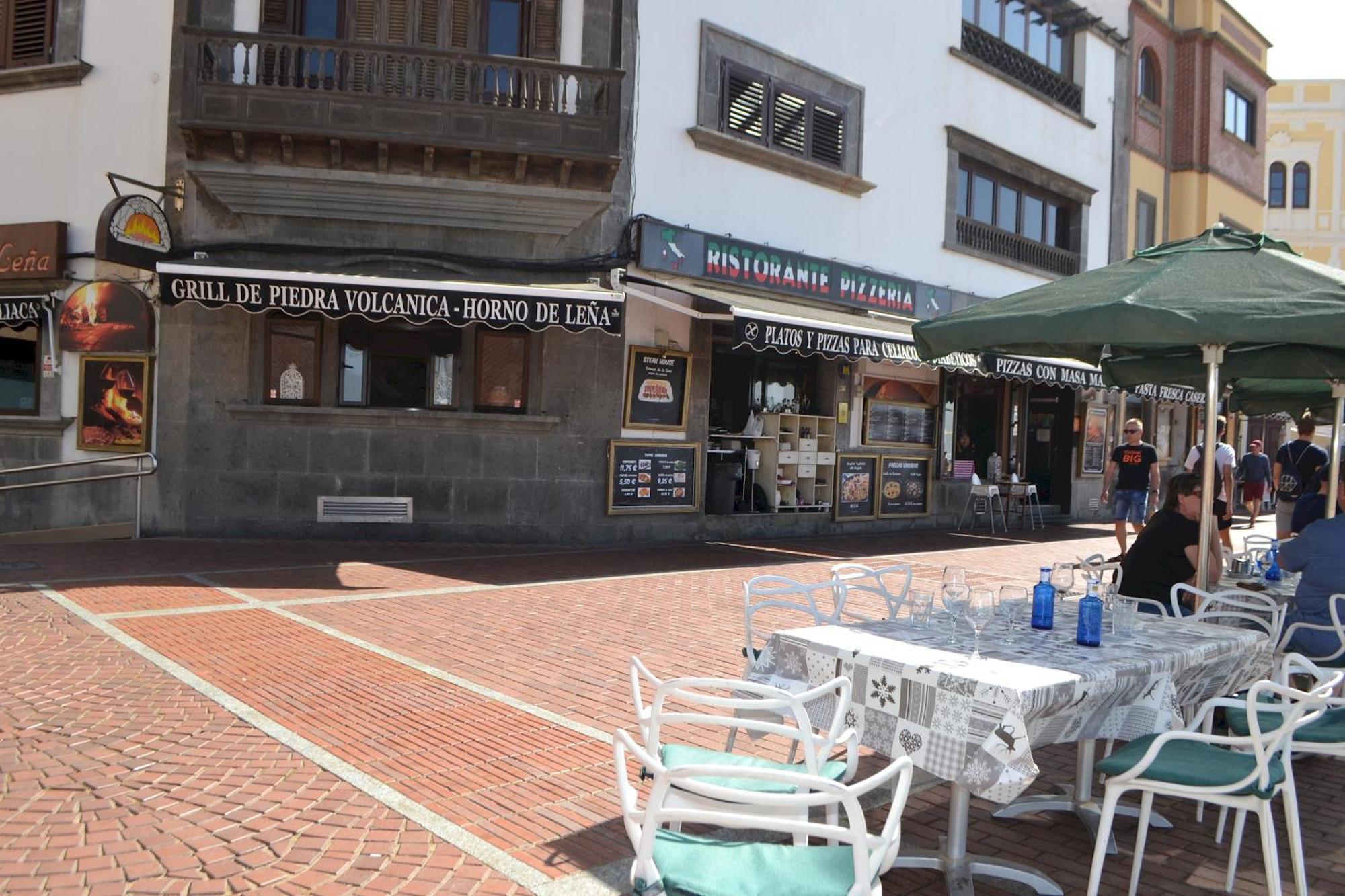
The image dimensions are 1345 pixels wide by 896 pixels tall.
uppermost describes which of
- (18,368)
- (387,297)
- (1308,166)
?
(1308,166)

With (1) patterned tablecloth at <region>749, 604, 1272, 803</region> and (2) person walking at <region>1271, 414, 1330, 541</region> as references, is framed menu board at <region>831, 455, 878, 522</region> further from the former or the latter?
(1) patterned tablecloth at <region>749, 604, 1272, 803</region>

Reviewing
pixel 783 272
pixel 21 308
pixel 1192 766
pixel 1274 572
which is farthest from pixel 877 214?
pixel 1192 766

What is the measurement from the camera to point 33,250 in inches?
513

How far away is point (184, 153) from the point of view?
12.4 m

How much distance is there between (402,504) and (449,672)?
6546 millimetres

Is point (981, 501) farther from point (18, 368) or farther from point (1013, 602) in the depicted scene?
point (18, 368)

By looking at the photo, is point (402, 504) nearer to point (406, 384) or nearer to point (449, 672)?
point (406, 384)

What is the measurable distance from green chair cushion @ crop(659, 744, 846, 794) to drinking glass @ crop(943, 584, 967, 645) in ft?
2.90

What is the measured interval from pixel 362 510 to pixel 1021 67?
14.8m

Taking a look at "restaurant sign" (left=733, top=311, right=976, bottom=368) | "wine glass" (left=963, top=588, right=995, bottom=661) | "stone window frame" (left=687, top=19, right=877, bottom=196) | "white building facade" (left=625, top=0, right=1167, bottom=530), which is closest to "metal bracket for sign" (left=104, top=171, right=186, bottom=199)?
"white building facade" (left=625, top=0, right=1167, bottom=530)

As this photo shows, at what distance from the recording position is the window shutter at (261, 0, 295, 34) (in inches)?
495

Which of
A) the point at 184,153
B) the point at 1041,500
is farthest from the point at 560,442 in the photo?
→ the point at 1041,500

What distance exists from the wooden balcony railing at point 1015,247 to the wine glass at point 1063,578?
48.1 ft

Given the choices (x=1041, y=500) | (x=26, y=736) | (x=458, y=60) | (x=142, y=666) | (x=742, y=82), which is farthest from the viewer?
(x=1041, y=500)
